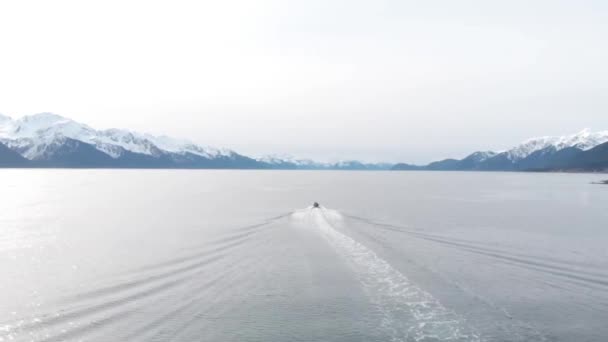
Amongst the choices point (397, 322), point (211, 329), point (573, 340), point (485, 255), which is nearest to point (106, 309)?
point (211, 329)

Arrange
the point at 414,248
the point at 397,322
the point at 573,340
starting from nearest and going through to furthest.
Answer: the point at 573,340, the point at 397,322, the point at 414,248

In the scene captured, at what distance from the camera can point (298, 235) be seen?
40906 millimetres

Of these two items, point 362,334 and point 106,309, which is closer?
point 362,334

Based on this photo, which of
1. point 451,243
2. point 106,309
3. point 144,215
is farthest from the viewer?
point 144,215

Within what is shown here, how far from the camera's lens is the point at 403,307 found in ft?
64.1

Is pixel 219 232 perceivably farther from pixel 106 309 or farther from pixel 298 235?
pixel 106 309

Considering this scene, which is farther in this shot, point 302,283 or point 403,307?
point 302,283

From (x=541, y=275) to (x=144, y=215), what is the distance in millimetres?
47380

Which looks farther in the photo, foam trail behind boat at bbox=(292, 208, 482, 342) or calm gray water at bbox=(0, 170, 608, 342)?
calm gray water at bbox=(0, 170, 608, 342)

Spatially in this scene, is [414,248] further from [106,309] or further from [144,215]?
[144,215]

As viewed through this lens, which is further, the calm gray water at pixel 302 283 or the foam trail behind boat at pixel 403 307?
the calm gray water at pixel 302 283

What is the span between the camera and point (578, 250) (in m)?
33.3

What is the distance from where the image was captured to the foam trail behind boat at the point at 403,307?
16781 mm

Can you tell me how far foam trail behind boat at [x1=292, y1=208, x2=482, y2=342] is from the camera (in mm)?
16781
